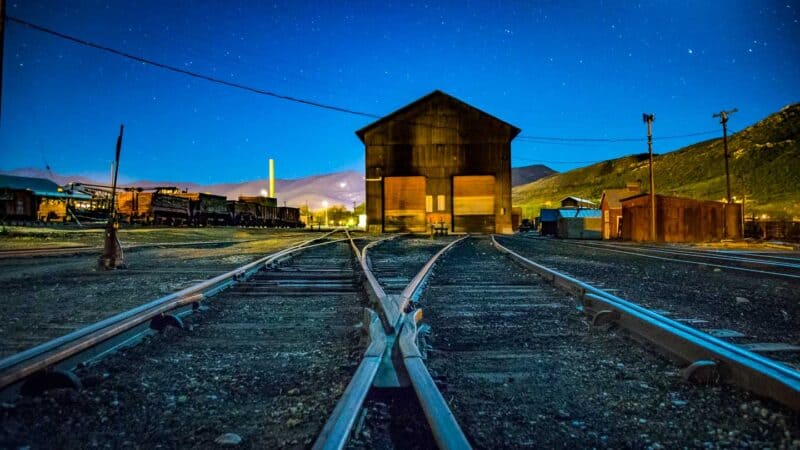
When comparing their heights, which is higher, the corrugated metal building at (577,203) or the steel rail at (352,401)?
the corrugated metal building at (577,203)

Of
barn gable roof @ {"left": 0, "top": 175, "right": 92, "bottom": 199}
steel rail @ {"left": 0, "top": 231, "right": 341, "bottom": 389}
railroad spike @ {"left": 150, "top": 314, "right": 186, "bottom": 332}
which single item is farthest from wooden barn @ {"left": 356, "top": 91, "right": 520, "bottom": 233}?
barn gable roof @ {"left": 0, "top": 175, "right": 92, "bottom": 199}

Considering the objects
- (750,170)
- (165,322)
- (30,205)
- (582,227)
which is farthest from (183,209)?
(750,170)

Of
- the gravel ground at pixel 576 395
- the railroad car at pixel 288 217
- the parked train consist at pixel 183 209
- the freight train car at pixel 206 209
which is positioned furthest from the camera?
the railroad car at pixel 288 217

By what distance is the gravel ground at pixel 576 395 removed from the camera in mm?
1697

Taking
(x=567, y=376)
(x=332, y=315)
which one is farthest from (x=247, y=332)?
(x=567, y=376)

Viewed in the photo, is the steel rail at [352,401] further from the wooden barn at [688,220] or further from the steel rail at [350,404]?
the wooden barn at [688,220]

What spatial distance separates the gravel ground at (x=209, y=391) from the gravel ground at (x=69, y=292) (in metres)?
0.90

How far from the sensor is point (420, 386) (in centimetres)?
183

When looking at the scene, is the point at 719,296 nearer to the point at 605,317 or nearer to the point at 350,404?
the point at 605,317

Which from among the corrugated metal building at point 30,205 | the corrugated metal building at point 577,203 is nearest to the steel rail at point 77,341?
the corrugated metal building at point 30,205

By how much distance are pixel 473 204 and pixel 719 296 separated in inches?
1040

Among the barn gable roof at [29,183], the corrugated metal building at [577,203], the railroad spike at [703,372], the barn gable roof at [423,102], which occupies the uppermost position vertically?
the barn gable roof at [423,102]

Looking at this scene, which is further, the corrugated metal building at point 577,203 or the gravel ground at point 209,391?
the corrugated metal building at point 577,203

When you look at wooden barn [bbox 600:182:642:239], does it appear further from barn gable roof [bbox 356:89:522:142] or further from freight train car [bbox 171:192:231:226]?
freight train car [bbox 171:192:231:226]
